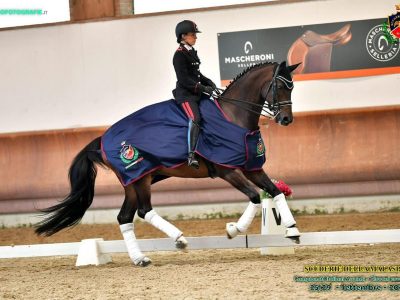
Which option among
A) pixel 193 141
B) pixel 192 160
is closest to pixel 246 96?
pixel 193 141

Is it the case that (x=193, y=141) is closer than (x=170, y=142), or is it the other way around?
(x=193, y=141)

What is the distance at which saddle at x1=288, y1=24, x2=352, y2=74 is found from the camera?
11.0m

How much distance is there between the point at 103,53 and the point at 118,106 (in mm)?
758

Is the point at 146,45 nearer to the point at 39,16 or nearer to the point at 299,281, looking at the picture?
the point at 39,16

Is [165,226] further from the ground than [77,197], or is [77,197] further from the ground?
[77,197]

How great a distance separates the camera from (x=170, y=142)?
7785mm

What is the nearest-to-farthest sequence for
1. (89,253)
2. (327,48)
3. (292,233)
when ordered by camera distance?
(292,233) < (89,253) < (327,48)

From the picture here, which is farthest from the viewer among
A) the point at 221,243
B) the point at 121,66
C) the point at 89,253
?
the point at 121,66

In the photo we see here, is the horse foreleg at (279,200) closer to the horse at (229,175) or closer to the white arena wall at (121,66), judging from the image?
the horse at (229,175)

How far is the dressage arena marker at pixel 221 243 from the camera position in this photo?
24.2 feet

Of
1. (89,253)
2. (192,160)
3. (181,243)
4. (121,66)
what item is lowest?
(89,253)

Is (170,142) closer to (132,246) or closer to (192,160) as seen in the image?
(192,160)

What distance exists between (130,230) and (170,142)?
89 cm

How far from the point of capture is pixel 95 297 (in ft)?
19.7
